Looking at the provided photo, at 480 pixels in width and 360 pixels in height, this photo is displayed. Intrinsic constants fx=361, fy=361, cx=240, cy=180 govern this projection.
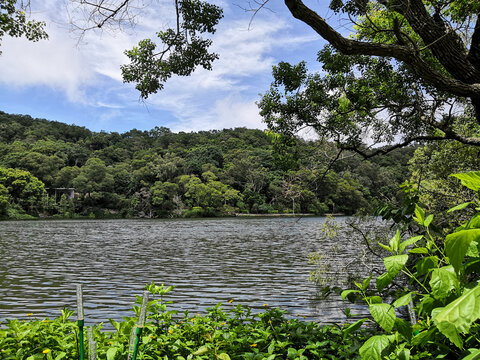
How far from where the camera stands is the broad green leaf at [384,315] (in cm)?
97

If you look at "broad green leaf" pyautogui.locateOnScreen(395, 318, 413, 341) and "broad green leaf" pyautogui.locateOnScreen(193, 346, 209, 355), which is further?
"broad green leaf" pyautogui.locateOnScreen(193, 346, 209, 355)

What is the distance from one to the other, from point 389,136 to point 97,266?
12256 millimetres

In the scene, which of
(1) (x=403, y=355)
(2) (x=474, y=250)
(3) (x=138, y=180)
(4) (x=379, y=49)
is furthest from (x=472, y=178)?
(3) (x=138, y=180)

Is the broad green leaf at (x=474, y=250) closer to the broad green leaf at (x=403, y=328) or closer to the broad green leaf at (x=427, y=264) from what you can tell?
the broad green leaf at (x=427, y=264)

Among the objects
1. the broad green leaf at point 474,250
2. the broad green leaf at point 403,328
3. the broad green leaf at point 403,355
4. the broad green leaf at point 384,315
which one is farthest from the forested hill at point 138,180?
the broad green leaf at point 474,250

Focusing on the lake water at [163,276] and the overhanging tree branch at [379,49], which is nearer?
the overhanging tree branch at [379,49]

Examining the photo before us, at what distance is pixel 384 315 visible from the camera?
995mm

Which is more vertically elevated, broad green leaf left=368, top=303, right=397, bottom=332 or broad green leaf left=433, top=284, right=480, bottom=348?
broad green leaf left=433, top=284, right=480, bottom=348

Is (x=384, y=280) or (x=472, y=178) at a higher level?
(x=472, y=178)

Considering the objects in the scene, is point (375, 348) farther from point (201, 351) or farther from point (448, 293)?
point (201, 351)

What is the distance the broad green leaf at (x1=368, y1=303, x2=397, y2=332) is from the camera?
0.97 m

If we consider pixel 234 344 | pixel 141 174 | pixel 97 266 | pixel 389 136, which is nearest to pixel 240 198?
pixel 141 174

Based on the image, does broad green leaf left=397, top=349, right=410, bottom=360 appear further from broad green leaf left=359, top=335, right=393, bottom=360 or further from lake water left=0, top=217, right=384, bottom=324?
lake water left=0, top=217, right=384, bottom=324

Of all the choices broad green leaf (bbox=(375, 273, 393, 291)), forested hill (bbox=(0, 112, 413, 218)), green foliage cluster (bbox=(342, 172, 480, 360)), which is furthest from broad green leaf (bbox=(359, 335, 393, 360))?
forested hill (bbox=(0, 112, 413, 218))
